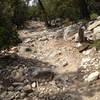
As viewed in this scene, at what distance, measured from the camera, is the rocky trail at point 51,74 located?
524cm

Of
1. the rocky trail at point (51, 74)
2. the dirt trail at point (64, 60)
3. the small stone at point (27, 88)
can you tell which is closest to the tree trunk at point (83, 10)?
the dirt trail at point (64, 60)

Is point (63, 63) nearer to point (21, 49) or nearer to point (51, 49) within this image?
point (51, 49)

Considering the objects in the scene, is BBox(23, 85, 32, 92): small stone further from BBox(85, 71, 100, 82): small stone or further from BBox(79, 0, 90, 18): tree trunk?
BBox(79, 0, 90, 18): tree trunk

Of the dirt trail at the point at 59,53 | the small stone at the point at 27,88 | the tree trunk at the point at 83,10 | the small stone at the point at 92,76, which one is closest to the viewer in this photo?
the small stone at the point at 27,88

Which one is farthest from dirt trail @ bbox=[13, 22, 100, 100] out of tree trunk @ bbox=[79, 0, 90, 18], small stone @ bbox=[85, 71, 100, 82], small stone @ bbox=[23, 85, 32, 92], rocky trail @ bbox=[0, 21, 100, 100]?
tree trunk @ bbox=[79, 0, 90, 18]

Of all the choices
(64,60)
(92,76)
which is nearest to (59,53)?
(64,60)

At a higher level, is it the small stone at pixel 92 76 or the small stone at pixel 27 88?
the small stone at pixel 92 76

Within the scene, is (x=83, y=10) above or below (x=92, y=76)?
above

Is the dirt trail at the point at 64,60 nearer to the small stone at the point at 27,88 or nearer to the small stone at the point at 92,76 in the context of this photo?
the small stone at the point at 92,76

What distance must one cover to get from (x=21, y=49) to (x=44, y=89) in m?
4.03

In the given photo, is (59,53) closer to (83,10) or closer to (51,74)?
(51,74)

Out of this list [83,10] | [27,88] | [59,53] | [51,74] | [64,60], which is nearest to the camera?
[27,88]

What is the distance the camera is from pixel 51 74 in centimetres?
623

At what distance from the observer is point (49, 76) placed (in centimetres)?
615
